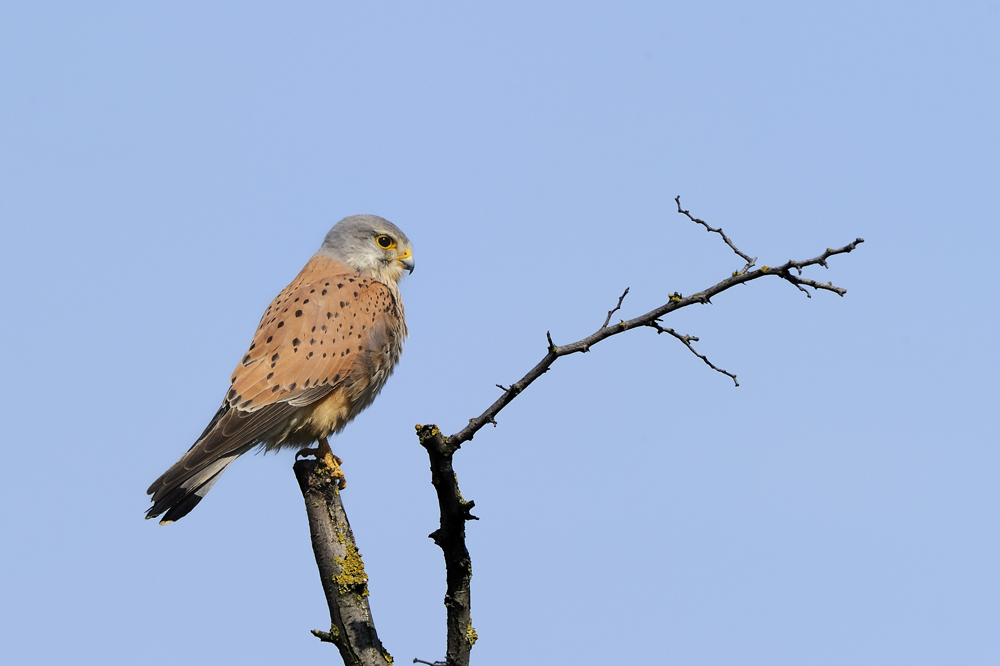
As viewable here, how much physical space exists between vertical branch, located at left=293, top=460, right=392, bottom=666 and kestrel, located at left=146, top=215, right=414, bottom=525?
0.39 metres

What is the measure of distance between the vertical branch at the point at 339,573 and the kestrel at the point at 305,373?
1.28 ft

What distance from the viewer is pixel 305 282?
5.57 m

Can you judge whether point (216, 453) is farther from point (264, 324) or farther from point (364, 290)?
point (364, 290)

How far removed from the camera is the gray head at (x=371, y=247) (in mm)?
5832

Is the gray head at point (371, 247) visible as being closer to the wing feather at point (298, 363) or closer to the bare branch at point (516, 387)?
the wing feather at point (298, 363)

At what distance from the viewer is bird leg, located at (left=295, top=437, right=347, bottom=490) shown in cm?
472

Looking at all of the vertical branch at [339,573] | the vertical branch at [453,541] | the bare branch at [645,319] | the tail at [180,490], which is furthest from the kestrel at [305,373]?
the bare branch at [645,319]

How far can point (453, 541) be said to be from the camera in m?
3.50

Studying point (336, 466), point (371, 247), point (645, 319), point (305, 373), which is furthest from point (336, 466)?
point (645, 319)

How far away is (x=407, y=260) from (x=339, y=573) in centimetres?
246

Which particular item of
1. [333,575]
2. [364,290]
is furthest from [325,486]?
[364,290]

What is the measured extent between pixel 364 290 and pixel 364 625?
2.14 metres

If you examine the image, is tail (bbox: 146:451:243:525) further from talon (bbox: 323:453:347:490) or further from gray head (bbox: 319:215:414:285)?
gray head (bbox: 319:215:414:285)

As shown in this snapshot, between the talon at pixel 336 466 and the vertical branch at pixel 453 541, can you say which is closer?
the vertical branch at pixel 453 541
